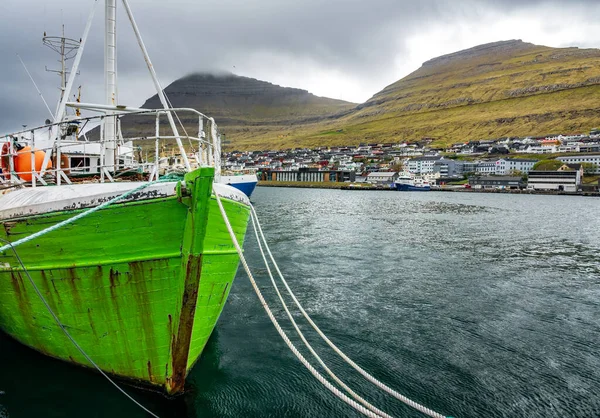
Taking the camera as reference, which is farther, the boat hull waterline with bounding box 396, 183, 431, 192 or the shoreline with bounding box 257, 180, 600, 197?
the boat hull waterline with bounding box 396, 183, 431, 192

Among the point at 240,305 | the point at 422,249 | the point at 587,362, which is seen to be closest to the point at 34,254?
the point at 240,305

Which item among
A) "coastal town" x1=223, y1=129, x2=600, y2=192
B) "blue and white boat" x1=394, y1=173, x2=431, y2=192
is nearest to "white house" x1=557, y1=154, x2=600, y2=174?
"coastal town" x1=223, y1=129, x2=600, y2=192

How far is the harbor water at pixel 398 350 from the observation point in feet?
21.1

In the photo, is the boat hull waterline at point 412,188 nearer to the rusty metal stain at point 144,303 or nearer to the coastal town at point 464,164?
the coastal town at point 464,164

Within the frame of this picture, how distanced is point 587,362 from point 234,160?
182392 mm

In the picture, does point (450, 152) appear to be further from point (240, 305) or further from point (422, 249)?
point (240, 305)

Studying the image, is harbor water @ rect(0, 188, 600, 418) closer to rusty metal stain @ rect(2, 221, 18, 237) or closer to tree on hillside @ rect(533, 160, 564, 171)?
rusty metal stain @ rect(2, 221, 18, 237)

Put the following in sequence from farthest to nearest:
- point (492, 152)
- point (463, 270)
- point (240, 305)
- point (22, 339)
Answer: point (492, 152), point (463, 270), point (240, 305), point (22, 339)

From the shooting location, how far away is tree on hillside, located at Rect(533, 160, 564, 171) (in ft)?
336

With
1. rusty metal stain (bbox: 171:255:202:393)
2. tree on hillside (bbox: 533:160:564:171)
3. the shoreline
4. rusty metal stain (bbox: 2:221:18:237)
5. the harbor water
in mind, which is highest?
tree on hillside (bbox: 533:160:564:171)

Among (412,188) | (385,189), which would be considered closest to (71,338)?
(412,188)

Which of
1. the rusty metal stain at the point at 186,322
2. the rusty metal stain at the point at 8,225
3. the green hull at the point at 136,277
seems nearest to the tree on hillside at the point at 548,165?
the green hull at the point at 136,277

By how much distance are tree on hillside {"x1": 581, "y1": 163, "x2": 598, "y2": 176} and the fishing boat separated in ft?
423

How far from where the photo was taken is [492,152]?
136750 mm
